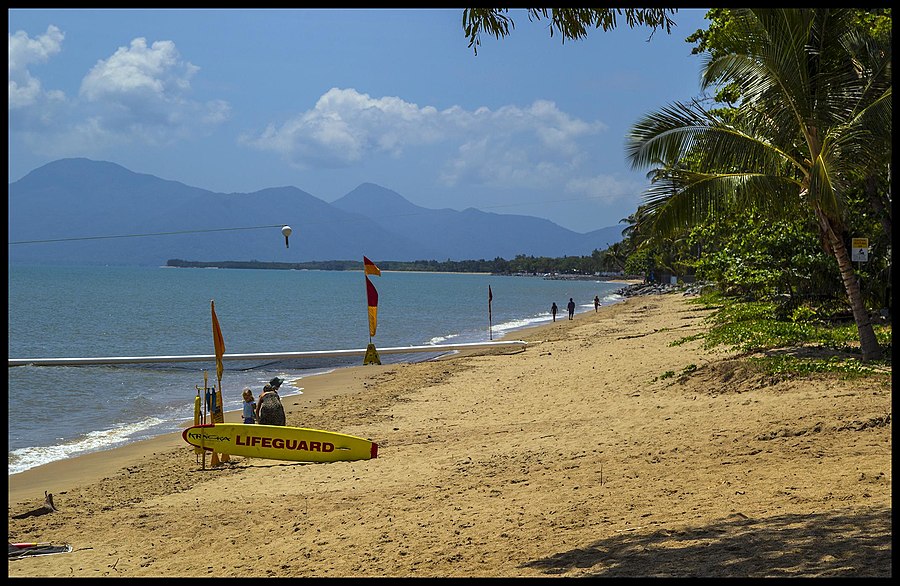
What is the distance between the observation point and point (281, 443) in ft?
40.1

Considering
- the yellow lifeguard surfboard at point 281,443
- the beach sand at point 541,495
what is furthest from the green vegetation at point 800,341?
the yellow lifeguard surfboard at point 281,443

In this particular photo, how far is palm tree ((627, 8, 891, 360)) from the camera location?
11.8m

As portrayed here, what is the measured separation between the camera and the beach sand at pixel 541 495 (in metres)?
5.86

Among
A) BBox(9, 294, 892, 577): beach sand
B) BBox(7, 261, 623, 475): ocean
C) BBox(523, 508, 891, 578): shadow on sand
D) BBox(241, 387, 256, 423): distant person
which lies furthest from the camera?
BBox(7, 261, 623, 475): ocean

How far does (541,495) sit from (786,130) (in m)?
7.66

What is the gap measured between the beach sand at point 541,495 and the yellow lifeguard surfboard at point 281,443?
271mm

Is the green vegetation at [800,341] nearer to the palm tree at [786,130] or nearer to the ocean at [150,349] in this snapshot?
the palm tree at [786,130]

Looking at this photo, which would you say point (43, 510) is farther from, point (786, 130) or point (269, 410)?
point (786, 130)

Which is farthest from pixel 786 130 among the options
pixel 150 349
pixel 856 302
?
pixel 150 349

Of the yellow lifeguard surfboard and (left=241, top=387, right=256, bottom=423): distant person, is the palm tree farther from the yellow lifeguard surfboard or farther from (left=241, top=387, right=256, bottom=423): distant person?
(left=241, top=387, right=256, bottom=423): distant person

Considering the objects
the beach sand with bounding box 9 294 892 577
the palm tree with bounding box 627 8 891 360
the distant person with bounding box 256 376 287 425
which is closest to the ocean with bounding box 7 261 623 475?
the beach sand with bounding box 9 294 892 577

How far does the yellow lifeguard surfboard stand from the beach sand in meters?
0.27
